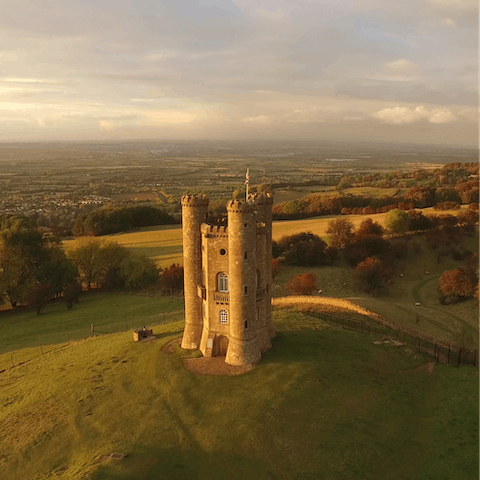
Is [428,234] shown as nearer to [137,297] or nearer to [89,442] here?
[137,297]

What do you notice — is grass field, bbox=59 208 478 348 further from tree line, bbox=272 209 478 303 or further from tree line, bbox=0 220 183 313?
tree line, bbox=0 220 183 313

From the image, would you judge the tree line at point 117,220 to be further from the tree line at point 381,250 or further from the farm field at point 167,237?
the tree line at point 381,250

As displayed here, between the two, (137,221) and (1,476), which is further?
(137,221)

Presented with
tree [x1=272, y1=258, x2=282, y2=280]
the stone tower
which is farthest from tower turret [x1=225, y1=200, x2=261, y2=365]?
tree [x1=272, y1=258, x2=282, y2=280]

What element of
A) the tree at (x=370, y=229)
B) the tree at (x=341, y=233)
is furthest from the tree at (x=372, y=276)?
the tree at (x=370, y=229)

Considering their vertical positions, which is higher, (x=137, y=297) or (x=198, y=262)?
(x=198, y=262)

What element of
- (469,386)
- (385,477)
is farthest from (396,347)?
(385,477)

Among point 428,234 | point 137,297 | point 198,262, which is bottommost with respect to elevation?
point 137,297
